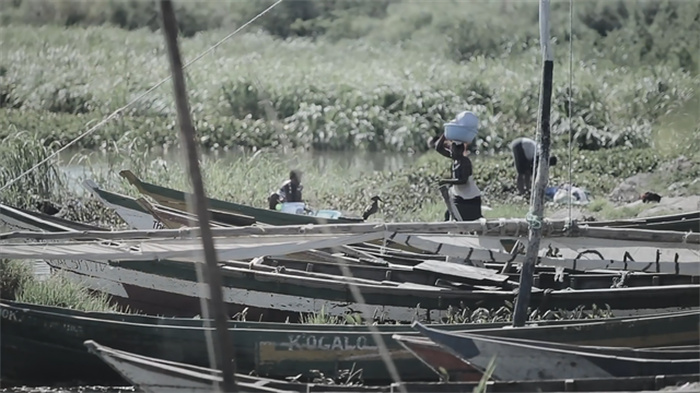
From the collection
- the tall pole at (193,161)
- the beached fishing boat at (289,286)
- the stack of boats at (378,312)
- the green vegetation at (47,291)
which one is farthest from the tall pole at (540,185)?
the green vegetation at (47,291)

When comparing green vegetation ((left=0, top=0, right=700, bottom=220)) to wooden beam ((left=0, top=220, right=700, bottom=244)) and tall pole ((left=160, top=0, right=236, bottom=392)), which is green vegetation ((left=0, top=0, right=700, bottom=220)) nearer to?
wooden beam ((left=0, top=220, right=700, bottom=244))

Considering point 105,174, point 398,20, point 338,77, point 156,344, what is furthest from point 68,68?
point 156,344

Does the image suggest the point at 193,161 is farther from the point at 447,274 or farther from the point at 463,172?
the point at 463,172

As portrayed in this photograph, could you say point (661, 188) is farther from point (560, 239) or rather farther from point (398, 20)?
point (398, 20)

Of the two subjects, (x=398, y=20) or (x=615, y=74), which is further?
(x=398, y=20)

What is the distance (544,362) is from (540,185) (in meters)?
1.29

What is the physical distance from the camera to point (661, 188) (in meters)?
15.9

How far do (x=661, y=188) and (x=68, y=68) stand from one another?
52.9 ft

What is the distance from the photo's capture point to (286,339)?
7434mm

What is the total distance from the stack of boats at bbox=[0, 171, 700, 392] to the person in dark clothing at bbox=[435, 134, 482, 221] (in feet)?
2.57

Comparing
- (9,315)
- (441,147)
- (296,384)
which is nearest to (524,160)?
(441,147)

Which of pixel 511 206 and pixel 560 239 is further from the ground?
pixel 560 239

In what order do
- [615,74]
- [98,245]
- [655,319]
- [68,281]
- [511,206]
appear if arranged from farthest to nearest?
[615,74]
[511,206]
[68,281]
[98,245]
[655,319]

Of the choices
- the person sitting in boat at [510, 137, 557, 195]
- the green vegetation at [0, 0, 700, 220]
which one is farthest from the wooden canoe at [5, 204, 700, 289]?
the person sitting in boat at [510, 137, 557, 195]
